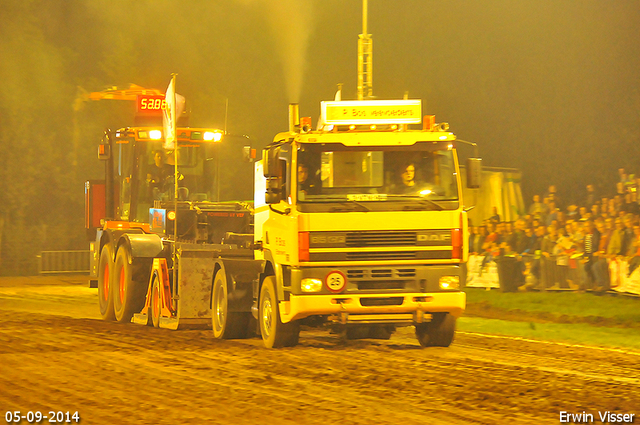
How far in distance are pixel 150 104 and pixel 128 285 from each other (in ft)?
13.7

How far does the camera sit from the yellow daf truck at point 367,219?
11.8 meters

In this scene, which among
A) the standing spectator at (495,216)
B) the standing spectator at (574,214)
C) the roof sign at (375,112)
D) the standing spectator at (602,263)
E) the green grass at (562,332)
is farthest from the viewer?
the standing spectator at (495,216)

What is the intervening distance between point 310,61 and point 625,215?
59.1 feet

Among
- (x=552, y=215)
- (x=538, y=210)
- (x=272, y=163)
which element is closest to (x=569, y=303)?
(x=552, y=215)

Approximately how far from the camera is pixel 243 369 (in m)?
10.8

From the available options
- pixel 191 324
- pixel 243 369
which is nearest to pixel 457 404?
pixel 243 369

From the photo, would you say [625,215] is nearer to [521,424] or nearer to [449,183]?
[449,183]

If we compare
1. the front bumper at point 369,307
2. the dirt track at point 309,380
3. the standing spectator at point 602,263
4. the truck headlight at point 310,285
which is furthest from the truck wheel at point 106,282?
the standing spectator at point 602,263

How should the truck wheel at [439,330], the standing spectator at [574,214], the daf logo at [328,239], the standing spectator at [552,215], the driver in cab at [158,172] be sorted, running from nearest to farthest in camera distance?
the daf logo at [328,239] → the truck wheel at [439,330] → the driver in cab at [158,172] → the standing spectator at [574,214] → the standing spectator at [552,215]

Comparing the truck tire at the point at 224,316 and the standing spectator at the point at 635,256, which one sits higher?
the standing spectator at the point at 635,256

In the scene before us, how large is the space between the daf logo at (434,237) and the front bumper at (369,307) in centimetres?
70

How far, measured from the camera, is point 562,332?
15.5 meters

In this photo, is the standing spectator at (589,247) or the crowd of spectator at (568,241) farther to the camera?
the standing spectator at (589,247)

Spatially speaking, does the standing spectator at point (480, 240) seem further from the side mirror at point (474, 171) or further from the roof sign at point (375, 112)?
the roof sign at point (375, 112)
